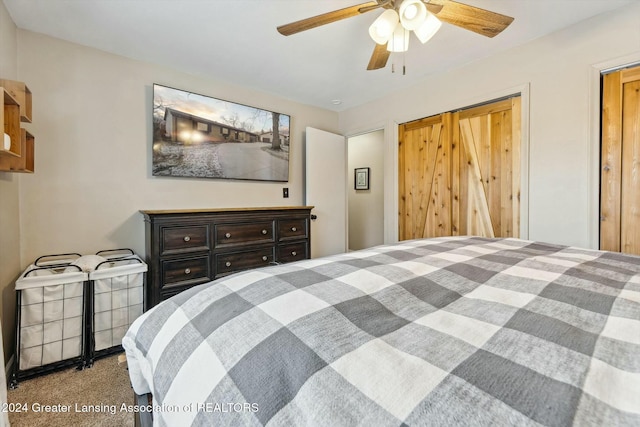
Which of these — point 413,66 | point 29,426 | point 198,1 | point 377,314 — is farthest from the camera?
point 413,66

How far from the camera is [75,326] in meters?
1.79

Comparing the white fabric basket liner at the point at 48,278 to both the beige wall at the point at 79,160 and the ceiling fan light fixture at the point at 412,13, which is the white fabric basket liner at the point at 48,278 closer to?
the beige wall at the point at 79,160

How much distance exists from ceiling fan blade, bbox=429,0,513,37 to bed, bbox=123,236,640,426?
A: 1.41 meters

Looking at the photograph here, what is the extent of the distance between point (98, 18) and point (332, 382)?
2.74 metres

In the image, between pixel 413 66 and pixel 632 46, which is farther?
pixel 413 66

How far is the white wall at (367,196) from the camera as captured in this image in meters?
4.57

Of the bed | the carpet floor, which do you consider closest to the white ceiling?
the bed

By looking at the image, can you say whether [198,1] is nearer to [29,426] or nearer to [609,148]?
[29,426]

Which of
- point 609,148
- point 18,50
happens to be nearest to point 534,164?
point 609,148

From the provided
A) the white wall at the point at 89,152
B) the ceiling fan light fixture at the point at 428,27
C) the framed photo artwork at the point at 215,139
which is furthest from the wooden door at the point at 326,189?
the ceiling fan light fixture at the point at 428,27

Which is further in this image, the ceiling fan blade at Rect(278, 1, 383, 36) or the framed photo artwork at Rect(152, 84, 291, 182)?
the framed photo artwork at Rect(152, 84, 291, 182)

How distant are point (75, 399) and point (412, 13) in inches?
113

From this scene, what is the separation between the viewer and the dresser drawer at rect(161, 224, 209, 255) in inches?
85.6

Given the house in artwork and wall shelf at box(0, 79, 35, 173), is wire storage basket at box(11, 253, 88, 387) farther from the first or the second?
the house in artwork
